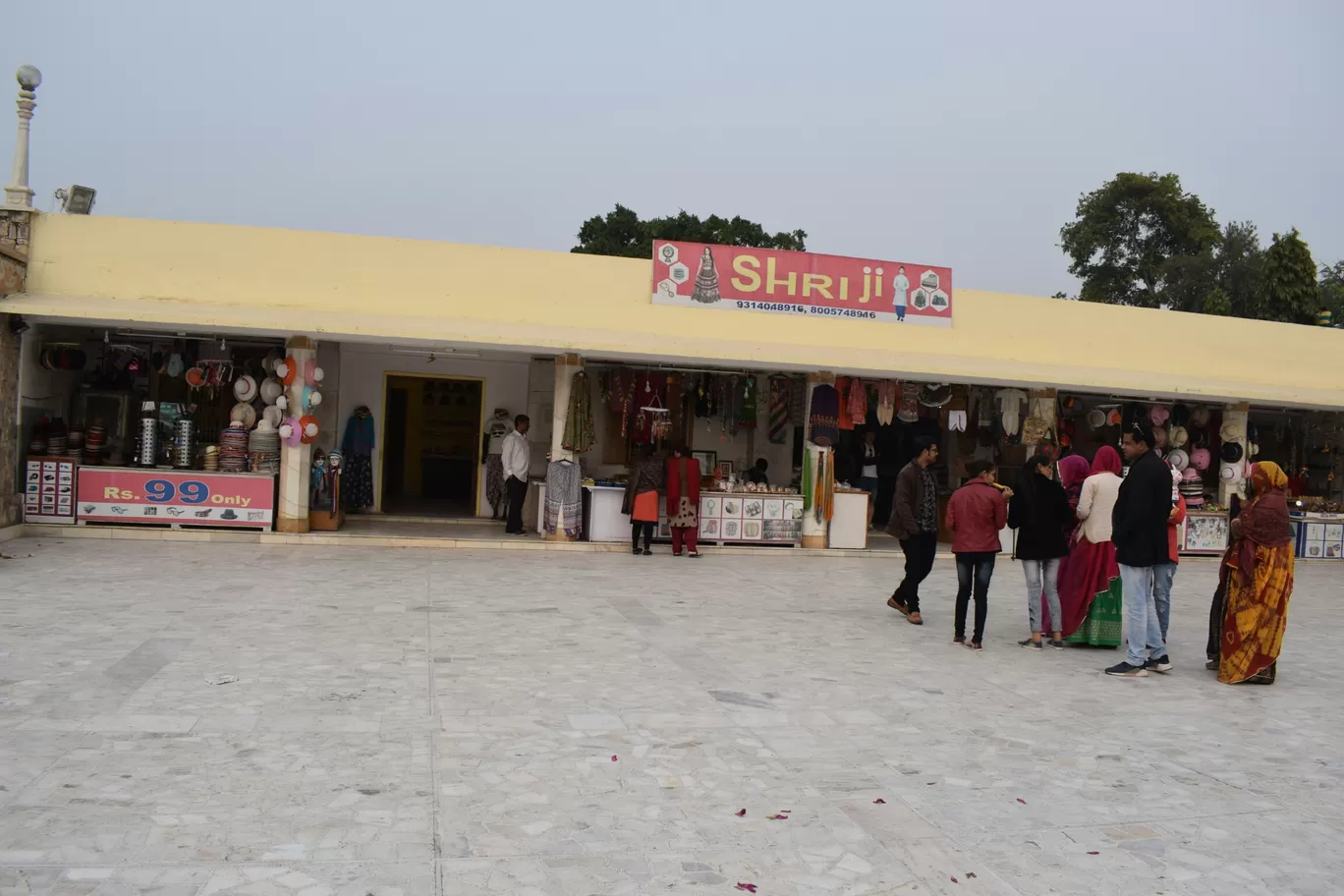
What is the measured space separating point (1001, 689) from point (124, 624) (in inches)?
229

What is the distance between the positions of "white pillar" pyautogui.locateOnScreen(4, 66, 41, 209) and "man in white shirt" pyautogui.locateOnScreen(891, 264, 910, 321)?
11003 millimetres

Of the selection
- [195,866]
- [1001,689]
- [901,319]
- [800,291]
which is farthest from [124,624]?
[901,319]

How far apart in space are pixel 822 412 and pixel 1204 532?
641 cm

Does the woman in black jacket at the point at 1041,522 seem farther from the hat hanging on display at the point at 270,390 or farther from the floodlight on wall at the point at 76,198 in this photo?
the floodlight on wall at the point at 76,198

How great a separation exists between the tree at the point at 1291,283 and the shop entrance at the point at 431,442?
21599 millimetres

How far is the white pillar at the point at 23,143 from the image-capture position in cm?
1233

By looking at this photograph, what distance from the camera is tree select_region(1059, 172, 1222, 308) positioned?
137 ft

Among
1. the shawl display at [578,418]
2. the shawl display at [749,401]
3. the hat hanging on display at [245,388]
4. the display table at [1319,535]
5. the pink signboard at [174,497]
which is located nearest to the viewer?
the pink signboard at [174,497]

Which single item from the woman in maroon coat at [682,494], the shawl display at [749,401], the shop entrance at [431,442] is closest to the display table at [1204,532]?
the shawl display at [749,401]

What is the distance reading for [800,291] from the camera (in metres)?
14.4

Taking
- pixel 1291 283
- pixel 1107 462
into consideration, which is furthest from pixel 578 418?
pixel 1291 283

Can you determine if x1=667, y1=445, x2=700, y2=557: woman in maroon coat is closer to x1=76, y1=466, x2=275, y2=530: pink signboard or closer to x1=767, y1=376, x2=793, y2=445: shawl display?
x1=767, y1=376, x2=793, y2=445: shawl display

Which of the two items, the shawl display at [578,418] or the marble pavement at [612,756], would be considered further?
the shawl display at [578,418]

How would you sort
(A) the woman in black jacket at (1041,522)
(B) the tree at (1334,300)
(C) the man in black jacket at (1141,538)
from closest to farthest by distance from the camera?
(C) the man in black jacket at (1141,538) → (A) the woman in black jacket at (1041,522) → (B) the tree at (1334,300)
